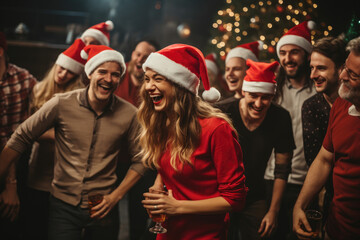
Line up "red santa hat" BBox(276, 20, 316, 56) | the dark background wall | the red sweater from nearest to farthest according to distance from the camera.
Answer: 1. the red sweater
2. "red santa hat" BBox(276, 20, 316, 56)
3. the dark background wall

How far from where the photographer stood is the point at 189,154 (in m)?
1.95

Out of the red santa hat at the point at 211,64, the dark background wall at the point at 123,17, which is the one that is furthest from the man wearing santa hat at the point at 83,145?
the dark background wall at the point at 123,17

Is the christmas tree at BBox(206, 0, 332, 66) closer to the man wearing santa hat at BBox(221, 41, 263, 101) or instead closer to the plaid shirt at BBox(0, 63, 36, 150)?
the man wearing santa hat at BBox(221, 41, 263, 101)

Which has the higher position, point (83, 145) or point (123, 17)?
point (123, 17)

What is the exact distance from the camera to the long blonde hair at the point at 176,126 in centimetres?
197

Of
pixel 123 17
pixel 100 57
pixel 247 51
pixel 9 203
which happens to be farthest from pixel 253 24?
pixel 123 17

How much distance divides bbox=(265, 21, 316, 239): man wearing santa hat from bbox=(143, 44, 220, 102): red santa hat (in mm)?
1510

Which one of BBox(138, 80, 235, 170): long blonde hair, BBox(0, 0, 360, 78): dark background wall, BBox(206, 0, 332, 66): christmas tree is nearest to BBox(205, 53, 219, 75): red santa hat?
BBox(206, 0, 332, 66): christmas tree

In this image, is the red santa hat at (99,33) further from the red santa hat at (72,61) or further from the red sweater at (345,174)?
the red sweater at (345,174)

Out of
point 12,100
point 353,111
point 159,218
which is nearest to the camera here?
point 159,218

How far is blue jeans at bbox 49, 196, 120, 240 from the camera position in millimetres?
2535

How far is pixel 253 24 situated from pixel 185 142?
14.3 ft

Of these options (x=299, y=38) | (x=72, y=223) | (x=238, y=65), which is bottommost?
(x=72, y=223)

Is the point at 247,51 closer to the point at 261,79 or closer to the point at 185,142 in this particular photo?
the point at 261,79
